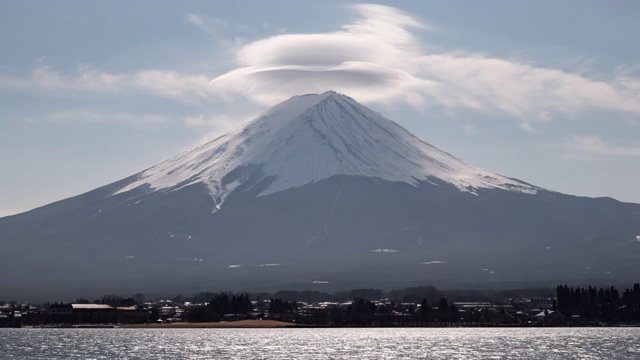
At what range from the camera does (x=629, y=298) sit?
473 feet

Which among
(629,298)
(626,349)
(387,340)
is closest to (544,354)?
(626,349)

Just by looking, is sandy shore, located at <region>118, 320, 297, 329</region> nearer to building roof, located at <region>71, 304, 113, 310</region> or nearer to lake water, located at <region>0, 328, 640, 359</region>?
lake water, located at <region>0, 328, 640, 359</region>

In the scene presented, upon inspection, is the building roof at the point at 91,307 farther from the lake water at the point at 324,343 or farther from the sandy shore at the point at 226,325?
the lake water at the point at 324,343

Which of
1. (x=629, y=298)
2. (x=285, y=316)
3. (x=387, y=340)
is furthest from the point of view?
(x=285, y=316)

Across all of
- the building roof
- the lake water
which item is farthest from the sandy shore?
the building roof

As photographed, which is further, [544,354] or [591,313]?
[591,313]

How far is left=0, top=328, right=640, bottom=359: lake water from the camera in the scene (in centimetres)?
9281

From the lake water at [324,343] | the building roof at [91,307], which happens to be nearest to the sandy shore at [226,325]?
the lake water at [324,343]

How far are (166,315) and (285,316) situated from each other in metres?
15.4

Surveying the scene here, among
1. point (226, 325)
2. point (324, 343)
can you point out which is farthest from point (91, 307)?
point (324, 343)

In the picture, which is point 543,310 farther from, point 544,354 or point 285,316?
point 544,354

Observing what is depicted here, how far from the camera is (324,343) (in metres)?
109

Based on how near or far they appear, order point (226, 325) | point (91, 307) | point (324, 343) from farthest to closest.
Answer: point (91, 307), point (226, 325), point (324, 343)

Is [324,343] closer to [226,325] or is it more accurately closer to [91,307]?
[226,325]
